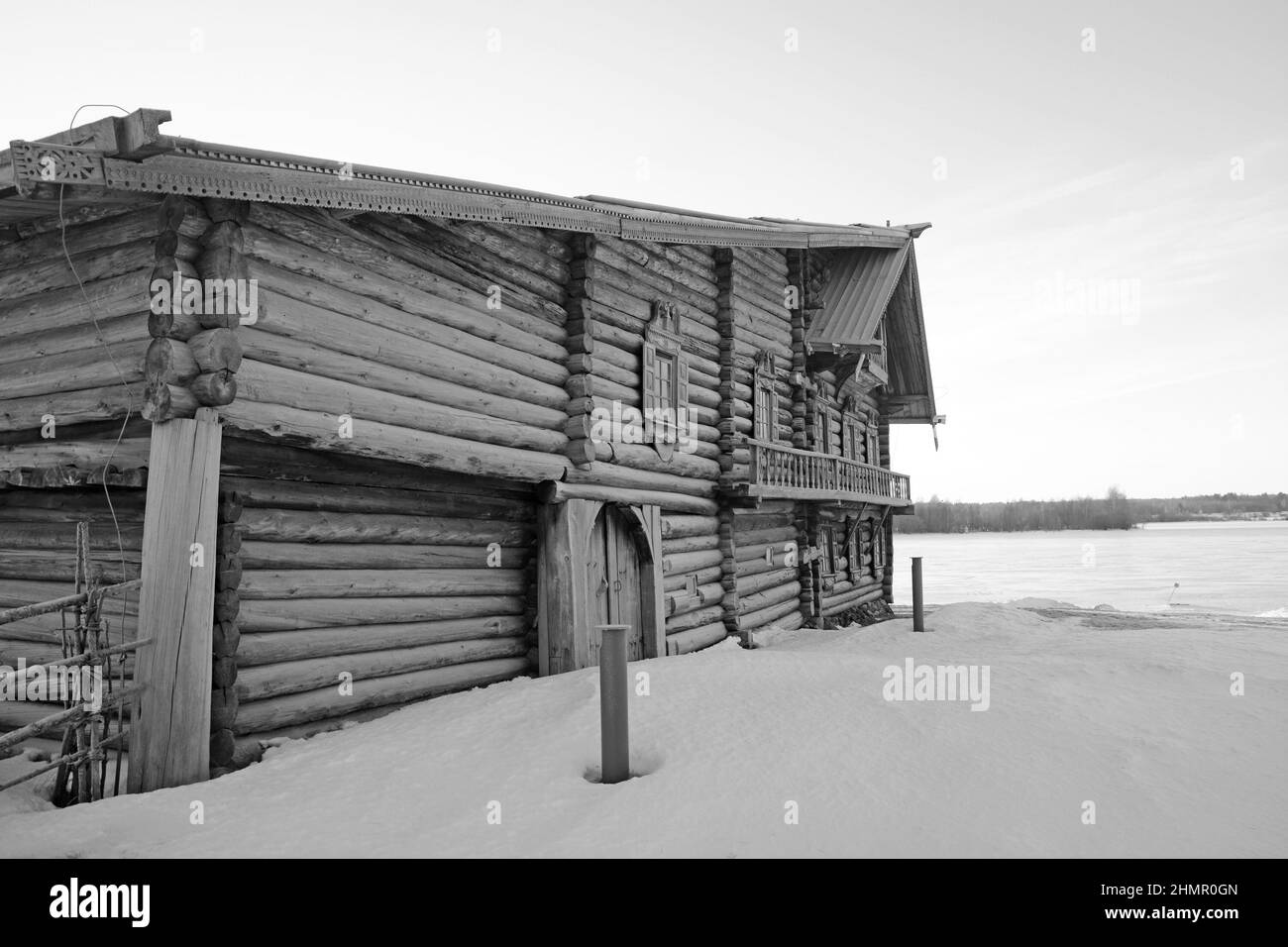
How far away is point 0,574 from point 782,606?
12.8 m

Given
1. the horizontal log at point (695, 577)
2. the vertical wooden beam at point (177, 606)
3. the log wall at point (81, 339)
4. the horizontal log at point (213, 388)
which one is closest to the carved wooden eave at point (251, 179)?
the log wall at point (81, 339)

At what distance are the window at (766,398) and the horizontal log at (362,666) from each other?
7.41 meters

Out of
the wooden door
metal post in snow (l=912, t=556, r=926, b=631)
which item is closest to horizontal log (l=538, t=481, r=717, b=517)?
the wooden door

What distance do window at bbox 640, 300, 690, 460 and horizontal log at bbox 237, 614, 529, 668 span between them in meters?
3.70

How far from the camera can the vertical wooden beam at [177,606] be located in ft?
19.2

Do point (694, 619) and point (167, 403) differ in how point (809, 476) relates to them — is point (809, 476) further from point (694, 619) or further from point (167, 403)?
point (167, 403)

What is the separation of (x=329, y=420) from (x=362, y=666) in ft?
7.65

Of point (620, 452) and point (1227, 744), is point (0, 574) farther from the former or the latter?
point (1227, 744)

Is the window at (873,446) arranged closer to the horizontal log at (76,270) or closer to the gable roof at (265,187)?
the gable roof at (265,187)

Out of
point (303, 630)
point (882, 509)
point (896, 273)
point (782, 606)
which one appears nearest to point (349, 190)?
point (303, 630)

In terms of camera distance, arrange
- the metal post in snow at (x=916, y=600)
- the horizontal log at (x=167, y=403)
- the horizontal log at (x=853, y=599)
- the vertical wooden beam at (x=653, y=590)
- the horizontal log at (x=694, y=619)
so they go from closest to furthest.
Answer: the horizontal log at (x=167, y=403), the vertical wooden beam at (x=653, y=590), the horizontal log at (x=694, y=619), the metal post in snow at (x=916, y=600), the horizontal log at (x=853, y=599)

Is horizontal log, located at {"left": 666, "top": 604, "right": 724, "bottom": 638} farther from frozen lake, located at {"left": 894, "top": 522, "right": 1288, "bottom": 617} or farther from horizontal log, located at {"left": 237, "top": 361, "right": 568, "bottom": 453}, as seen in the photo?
frozen lake, located at {"left": 894, "top": 522, "right": 1288, "bottom": 617}

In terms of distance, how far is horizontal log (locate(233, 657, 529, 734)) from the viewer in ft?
22.3

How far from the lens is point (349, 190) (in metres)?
6.75
